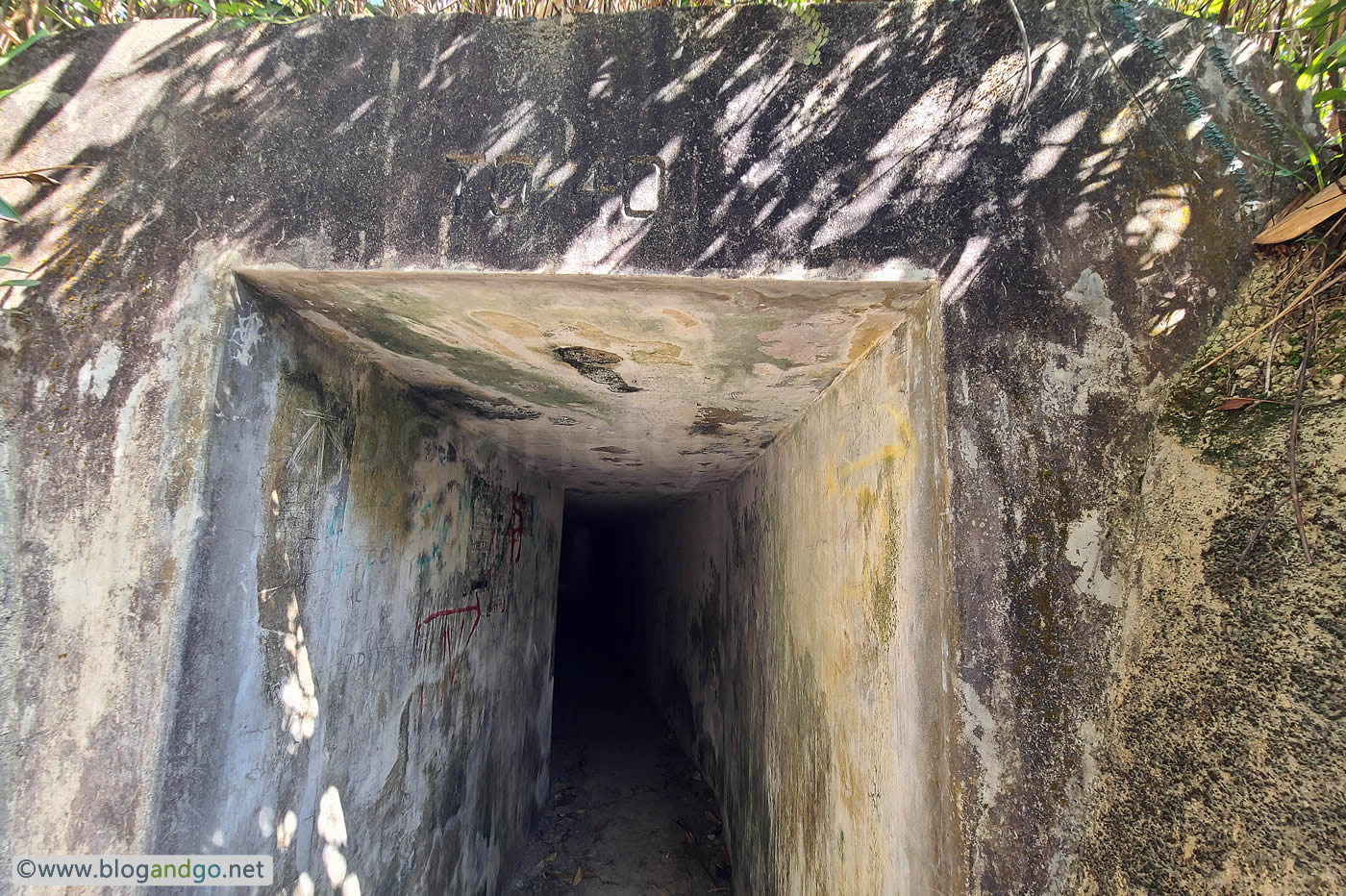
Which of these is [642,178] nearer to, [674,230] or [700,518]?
[674,230]

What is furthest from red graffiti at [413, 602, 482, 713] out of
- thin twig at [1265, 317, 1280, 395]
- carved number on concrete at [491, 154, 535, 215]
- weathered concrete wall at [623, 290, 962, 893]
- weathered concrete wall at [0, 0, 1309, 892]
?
thin twig at [1265, 317, 1280, 395]

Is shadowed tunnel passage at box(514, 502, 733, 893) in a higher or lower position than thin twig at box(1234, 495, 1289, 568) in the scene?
lower

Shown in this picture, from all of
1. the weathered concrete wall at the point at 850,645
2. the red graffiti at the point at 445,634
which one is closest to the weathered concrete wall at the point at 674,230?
the weathered concrete wall at the point at 850,645

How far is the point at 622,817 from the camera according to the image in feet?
16.0

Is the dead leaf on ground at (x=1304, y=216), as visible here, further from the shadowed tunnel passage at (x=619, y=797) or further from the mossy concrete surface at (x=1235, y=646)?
the shadowed tunnel passage at (x=619, y=797)

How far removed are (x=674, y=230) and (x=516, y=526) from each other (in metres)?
2.92

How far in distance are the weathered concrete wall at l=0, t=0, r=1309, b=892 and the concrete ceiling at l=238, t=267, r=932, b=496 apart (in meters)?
0.07

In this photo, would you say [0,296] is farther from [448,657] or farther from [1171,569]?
[1171,569]

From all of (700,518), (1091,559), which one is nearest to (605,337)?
(1091,559)

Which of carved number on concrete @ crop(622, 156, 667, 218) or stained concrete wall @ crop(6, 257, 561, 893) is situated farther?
carved number on concrete @ crop(622, 156, 667, 218)

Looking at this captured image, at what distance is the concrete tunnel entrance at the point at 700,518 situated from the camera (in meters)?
1.56

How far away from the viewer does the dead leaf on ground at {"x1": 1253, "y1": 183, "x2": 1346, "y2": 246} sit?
127 centimetres

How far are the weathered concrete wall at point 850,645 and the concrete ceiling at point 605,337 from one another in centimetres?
18

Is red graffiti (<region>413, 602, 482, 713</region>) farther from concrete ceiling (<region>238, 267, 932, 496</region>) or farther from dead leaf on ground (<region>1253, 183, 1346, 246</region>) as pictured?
dead leaf on ground (<region>1253, 183, 1346, 246</region>)
